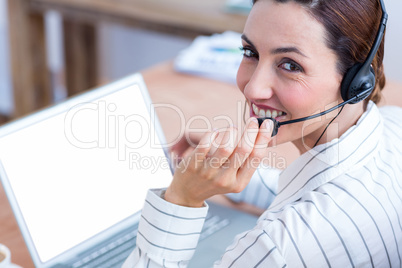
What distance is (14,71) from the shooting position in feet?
8.63

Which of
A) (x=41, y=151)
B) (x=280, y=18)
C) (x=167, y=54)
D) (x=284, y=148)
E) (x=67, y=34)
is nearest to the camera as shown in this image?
(x=280, y=18)

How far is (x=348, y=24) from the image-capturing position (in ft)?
2.67

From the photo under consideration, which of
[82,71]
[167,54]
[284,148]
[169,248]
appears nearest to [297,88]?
[169,248]

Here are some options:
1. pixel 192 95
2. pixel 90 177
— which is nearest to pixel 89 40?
pixel 192 95

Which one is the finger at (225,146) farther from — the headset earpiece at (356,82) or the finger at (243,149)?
the headset earpiece at (356,82)

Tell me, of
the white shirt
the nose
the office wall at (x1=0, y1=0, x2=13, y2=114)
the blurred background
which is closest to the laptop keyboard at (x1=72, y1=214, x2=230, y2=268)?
the white shirt

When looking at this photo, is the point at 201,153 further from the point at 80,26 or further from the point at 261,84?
the point at 80,26

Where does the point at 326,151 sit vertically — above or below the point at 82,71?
above

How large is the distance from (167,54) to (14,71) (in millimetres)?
1070

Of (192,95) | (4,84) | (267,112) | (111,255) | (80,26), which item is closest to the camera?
(267,112)

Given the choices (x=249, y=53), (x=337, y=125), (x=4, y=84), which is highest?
(x=249, y=53)

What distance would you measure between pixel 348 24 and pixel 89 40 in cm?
238

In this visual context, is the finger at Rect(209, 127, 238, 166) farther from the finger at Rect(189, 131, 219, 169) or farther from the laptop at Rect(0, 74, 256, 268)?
the laptop at Rect(0, 74, 256, 268)

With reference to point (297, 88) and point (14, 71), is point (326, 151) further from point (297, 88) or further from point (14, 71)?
point (14, 71)
